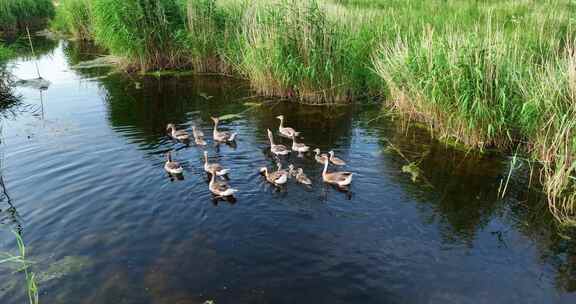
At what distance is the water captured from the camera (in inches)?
265

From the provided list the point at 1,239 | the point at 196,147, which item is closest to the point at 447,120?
the point at 196,147

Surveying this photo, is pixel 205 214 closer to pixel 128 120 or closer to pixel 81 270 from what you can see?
pixel 81 270

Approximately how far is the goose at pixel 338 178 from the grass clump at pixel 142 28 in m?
12.0

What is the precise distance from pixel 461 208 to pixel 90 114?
12048 mm

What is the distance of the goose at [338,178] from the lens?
9.57 m

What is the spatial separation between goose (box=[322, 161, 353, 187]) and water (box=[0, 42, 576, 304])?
0.25 m

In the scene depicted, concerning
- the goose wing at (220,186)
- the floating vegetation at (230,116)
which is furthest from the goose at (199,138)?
the goose wing at (220,186)

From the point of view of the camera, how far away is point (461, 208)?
893cm

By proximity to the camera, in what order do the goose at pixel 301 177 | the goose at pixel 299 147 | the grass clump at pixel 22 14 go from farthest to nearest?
1. the grass clump at pixel 22 14
2. the goose at pixel 299 147
3. the goose at pixel 301 177

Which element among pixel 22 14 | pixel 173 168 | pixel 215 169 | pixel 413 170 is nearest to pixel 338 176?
pixel 413 170

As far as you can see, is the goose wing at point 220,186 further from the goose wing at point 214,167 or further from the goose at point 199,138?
the goose at point 199,138

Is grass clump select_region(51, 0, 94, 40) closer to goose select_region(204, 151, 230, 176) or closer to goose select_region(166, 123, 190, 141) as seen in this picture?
goose select_region(166, 123, 190, 141)

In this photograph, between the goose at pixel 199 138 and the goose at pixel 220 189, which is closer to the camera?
the goose at pixel 220 189

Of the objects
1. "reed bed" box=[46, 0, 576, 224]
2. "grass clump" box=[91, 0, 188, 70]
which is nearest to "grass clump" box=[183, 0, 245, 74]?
"reed bed" box=[46, 0, 576, 224]
